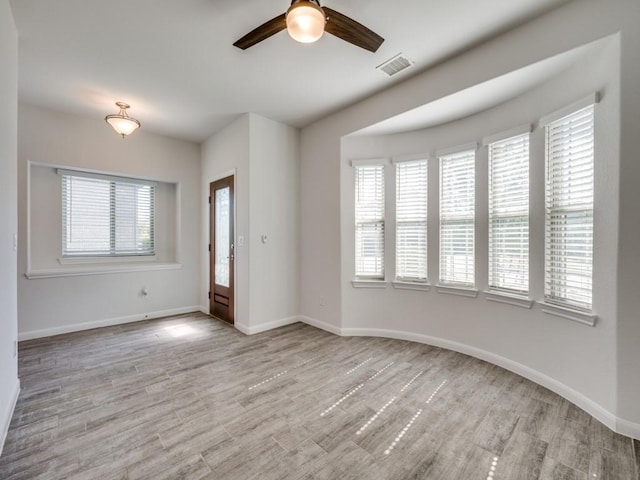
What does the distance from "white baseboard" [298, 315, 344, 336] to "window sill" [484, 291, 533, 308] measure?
1826 mm

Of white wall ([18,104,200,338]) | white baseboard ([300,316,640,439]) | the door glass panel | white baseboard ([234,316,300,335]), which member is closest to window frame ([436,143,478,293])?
white baseboard ([300,316,640,439])

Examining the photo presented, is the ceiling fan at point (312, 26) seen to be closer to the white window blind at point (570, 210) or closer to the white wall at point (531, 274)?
the white wall at point (531, 274)

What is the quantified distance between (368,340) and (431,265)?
1234mm

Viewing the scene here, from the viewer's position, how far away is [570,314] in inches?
90.0

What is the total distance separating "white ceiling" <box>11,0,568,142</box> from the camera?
6.95 feet

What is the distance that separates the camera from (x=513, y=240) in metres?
2.81

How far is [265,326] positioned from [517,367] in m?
2.95

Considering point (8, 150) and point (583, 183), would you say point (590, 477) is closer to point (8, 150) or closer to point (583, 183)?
point (583, 183)

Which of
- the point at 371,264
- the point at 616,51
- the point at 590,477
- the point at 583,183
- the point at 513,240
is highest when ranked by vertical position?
the point at 616,51

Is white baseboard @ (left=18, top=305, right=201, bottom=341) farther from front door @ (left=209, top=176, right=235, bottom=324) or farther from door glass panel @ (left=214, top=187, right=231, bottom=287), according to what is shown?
door glass panel @ (left=214, top=187, right=231, bottom=287)

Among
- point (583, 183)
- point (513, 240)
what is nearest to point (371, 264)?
point (513, 240)

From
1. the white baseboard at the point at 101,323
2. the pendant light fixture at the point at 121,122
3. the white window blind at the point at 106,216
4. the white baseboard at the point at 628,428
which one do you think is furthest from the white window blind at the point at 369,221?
the white window blind at the point at 106,216

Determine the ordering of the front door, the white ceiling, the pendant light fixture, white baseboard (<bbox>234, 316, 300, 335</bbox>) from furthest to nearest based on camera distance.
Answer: the front door → white baseboard (<bbox>234, 316, 300, 335</bbox>) → the pendant light fixture → the white ceiling

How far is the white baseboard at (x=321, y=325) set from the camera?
12.5ft
